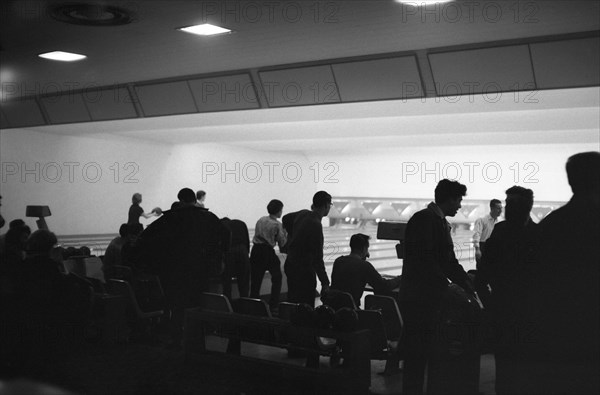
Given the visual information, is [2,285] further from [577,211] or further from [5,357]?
[577,211]

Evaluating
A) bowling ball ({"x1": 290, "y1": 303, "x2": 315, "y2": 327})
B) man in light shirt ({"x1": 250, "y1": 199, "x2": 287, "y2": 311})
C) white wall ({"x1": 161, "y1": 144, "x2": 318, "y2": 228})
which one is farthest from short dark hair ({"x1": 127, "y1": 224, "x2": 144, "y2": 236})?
white wall ({"x1": 161, "y1": 144, "x2": 318, "y2": 228})

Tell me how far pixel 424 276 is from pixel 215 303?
203cm

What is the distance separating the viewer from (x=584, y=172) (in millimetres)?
1897

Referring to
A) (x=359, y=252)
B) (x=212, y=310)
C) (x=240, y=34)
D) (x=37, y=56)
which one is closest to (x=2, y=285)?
(x=212, y=310)

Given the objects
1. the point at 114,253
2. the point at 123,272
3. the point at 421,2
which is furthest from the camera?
the point at 114,253

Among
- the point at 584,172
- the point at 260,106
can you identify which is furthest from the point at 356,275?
the point at 260,106

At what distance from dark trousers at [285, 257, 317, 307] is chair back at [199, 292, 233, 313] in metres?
0.78

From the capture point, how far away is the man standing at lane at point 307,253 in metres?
5.77

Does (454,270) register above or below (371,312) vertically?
above

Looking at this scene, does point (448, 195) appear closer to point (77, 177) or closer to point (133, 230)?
point (133, 230)

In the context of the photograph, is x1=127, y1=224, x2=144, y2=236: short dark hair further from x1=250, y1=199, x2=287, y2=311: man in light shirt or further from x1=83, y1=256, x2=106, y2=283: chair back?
x1=250, y1=199, x2=287, y2=311: man in light shirt

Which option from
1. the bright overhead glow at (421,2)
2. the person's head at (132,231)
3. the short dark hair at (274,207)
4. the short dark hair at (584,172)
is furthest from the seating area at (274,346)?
the short dark hair at (584,172)

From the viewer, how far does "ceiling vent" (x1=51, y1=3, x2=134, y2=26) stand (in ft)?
17.1

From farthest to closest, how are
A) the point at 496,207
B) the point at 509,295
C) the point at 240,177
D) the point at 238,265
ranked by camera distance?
the point at 240,177 → the point at 496,207 → the point at 238,265 → the point at 509,295
